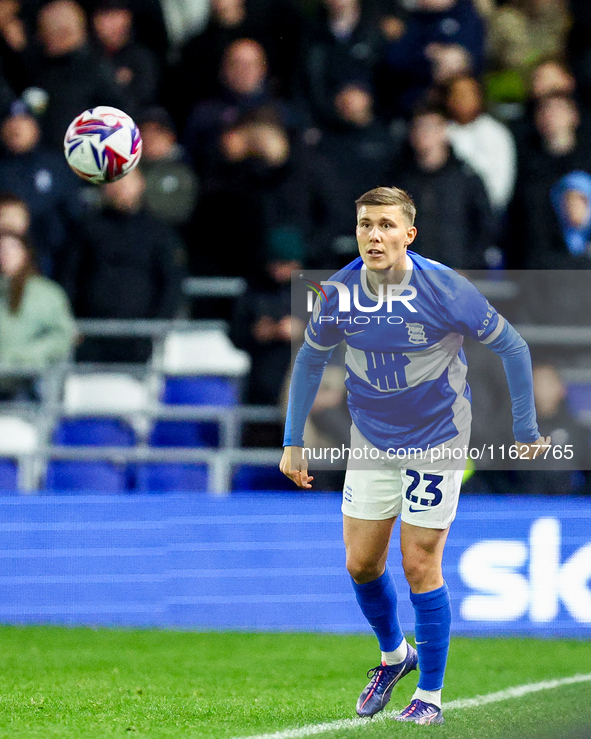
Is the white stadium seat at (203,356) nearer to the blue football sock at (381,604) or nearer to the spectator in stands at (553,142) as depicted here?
the spectator in stands at (553,142)

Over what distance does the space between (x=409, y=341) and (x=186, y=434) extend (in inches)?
151

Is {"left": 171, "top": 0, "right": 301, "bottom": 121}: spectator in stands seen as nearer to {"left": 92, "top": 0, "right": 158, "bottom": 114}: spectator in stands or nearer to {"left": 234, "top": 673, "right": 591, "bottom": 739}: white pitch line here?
{"left": 92, "top": 0, "right": 158, "bottom": 114}: spectator in stands

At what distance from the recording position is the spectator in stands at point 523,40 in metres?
10.2

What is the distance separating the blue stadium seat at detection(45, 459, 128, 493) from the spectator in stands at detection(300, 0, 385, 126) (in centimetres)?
347

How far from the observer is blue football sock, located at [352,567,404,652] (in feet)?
16.1

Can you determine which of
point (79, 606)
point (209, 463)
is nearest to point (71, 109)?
point (209, 463)

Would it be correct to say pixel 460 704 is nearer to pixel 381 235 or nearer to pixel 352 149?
pixel 381 235

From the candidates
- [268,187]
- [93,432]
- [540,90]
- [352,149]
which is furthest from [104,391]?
[540,90]

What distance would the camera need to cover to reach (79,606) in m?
7.57

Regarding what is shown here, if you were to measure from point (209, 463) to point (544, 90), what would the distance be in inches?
147

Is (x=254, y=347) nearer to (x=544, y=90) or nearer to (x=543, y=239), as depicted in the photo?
(x=543, y=239)

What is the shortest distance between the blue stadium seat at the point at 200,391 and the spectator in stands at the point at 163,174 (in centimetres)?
136

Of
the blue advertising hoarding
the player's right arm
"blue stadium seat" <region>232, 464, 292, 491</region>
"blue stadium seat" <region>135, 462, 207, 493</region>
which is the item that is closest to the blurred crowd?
"blue stadium seat" <region>232, 464, 292, 491</region>

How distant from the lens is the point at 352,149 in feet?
30.7
